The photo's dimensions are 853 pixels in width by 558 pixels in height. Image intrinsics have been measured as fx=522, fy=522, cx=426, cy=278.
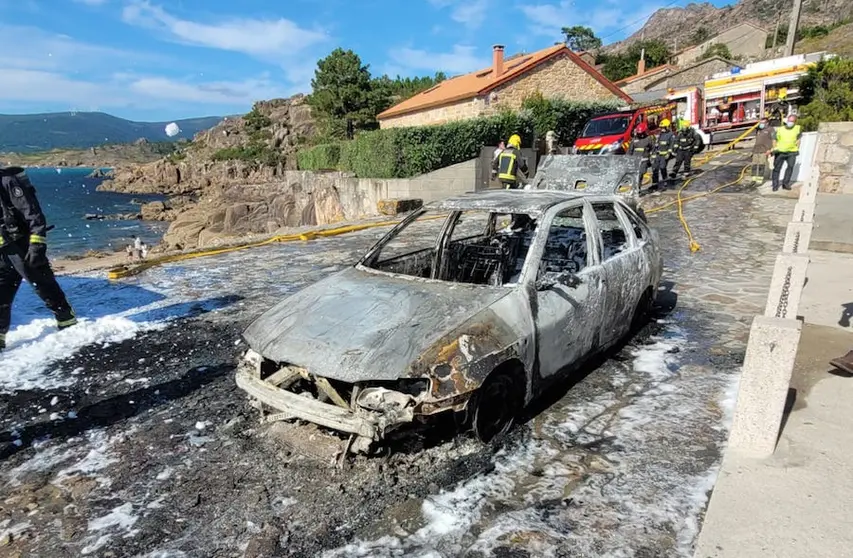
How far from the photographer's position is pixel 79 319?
19.4 feet

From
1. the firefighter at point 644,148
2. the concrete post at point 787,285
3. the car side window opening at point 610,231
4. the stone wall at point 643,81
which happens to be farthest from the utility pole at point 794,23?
the concrete post at point 787,285

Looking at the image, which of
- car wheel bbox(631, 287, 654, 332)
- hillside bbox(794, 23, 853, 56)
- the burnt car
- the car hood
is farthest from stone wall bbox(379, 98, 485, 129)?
hillside bbox(794, 23, 853, 56)

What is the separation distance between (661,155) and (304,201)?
1806 cm

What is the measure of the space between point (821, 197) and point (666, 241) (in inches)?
195

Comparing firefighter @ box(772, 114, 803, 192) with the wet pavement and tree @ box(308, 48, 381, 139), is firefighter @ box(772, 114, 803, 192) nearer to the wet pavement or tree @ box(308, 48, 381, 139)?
the wet pavement

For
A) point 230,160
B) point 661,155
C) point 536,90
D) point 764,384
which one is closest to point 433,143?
point 661,155

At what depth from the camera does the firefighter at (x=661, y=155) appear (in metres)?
15.4

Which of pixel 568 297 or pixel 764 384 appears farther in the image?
pixel 568 297

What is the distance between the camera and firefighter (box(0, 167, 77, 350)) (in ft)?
16.5

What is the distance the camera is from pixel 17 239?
5.06 meters

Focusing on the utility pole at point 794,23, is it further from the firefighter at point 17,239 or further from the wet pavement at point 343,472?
the firefighter at point 17,239

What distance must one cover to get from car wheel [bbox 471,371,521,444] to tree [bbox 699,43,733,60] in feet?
197

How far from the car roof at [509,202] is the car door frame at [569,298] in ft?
0.30

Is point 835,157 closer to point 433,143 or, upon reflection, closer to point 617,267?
point 433,143
